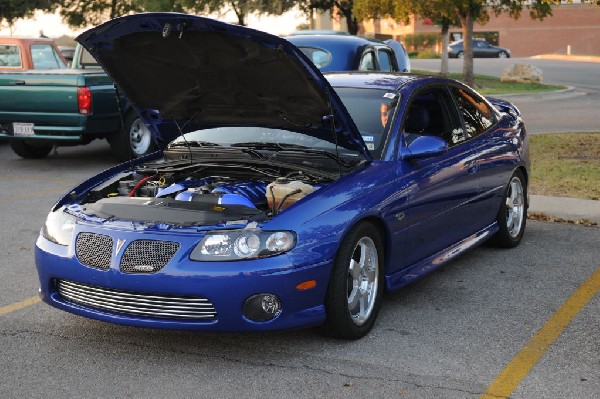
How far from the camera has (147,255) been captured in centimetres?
505

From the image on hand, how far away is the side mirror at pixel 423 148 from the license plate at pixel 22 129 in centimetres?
844

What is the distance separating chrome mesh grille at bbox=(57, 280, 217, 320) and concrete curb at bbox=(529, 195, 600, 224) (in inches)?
202

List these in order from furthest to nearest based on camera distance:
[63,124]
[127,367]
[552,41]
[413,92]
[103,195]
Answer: [552,41] → [63,124] → [413,92] → [103,195] → [127,367]

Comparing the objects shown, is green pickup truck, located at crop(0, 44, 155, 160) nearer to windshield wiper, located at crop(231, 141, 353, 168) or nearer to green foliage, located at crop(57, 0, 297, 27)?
windshield wiper, located at crop(231, 141, 353, 168)

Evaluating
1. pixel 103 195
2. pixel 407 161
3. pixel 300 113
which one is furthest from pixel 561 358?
pixel 103 195

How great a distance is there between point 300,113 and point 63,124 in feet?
26.0

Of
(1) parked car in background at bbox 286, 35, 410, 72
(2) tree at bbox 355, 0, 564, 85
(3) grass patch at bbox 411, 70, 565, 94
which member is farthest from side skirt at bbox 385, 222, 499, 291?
(3) grass patch at bbox 411, 70, 565, 94

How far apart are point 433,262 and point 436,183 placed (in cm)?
54

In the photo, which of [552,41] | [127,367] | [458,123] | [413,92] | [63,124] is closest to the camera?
[127,367]

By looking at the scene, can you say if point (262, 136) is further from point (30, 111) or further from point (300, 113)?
point (30, 111)

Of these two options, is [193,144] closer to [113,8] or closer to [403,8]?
[403,8]

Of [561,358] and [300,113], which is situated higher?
[300,113]

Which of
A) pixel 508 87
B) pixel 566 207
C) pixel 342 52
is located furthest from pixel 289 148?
pixel 508 87

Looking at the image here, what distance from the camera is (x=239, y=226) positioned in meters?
5.06
